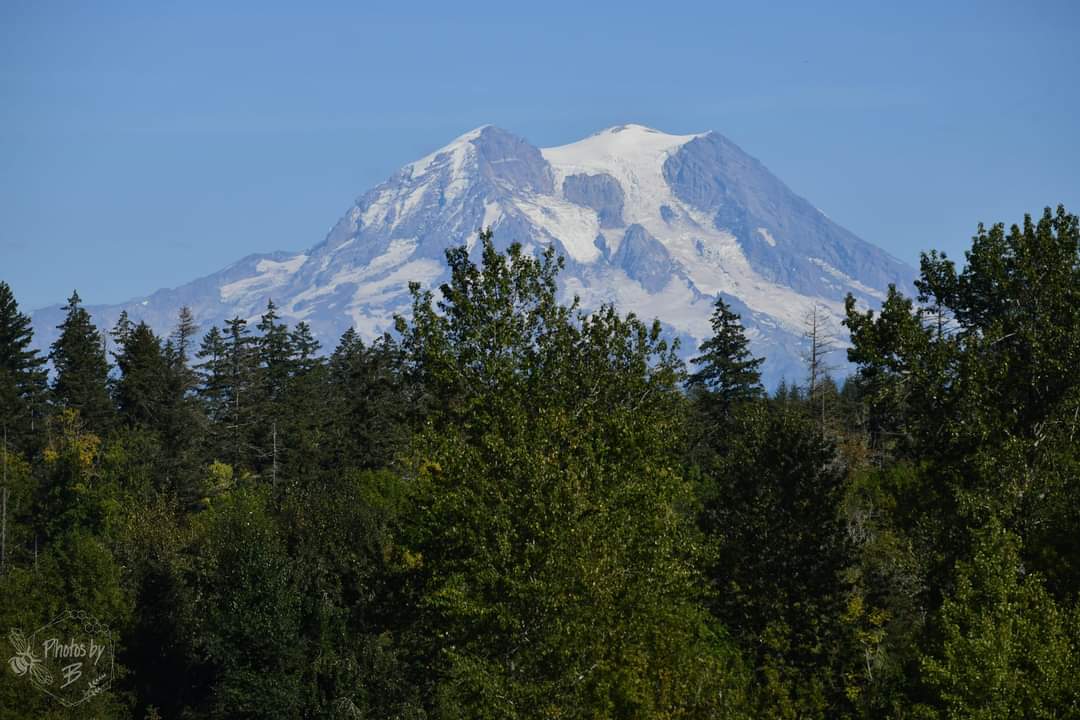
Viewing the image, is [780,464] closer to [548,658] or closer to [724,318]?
[548,658]

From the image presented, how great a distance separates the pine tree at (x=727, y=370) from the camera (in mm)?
82812

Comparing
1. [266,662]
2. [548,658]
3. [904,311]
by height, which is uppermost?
[904,311]

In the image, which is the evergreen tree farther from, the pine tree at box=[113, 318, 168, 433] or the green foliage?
the pine tree at box=[113, 318, 168, 433]

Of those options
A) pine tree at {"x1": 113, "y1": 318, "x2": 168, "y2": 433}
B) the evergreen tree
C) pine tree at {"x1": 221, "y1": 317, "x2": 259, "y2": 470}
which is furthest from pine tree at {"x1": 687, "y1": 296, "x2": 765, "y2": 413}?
the evergreen tree

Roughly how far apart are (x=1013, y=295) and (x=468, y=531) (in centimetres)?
1612

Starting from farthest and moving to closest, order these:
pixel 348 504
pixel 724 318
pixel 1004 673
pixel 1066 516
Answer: pixel 724 318 → pixel 348 504 → pixel 1066 516 → pixel 1004 673

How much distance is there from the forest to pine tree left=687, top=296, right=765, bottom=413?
27.4 meters

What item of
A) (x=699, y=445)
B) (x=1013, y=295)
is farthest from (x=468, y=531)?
(x=699, y=445)

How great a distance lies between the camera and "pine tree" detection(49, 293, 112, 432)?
87750 millimetres

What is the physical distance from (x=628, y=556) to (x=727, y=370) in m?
53.0

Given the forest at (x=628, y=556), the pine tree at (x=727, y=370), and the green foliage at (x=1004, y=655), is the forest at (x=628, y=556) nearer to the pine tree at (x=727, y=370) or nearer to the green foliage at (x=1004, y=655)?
the green foliage at (x=1004, y=655)

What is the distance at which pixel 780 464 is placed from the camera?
4631cm

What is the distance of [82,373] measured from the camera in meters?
89.6

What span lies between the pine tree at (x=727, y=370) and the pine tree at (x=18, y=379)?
1662 inches
